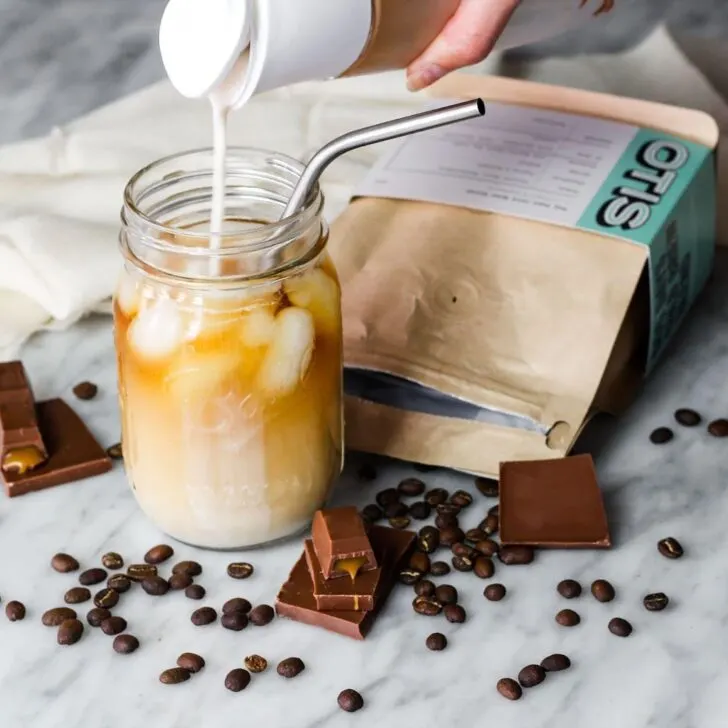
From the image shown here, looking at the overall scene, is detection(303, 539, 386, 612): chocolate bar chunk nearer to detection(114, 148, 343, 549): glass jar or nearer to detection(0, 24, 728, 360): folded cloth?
detection(114, 148, 343, 549): glass jar

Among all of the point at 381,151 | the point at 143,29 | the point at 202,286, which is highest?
the point at 202,286

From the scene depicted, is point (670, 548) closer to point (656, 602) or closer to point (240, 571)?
point (656, 602)

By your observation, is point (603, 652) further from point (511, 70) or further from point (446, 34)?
point (511, 70)

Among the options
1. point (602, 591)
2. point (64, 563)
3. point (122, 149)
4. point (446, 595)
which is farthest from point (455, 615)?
point (122, 149)

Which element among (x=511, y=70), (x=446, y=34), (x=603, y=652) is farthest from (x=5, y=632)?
(x=511, y=70)

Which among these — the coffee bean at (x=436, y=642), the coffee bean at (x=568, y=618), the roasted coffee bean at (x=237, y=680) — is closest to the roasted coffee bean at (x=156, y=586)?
the roasted coffee bean at (x=237, y=680)
